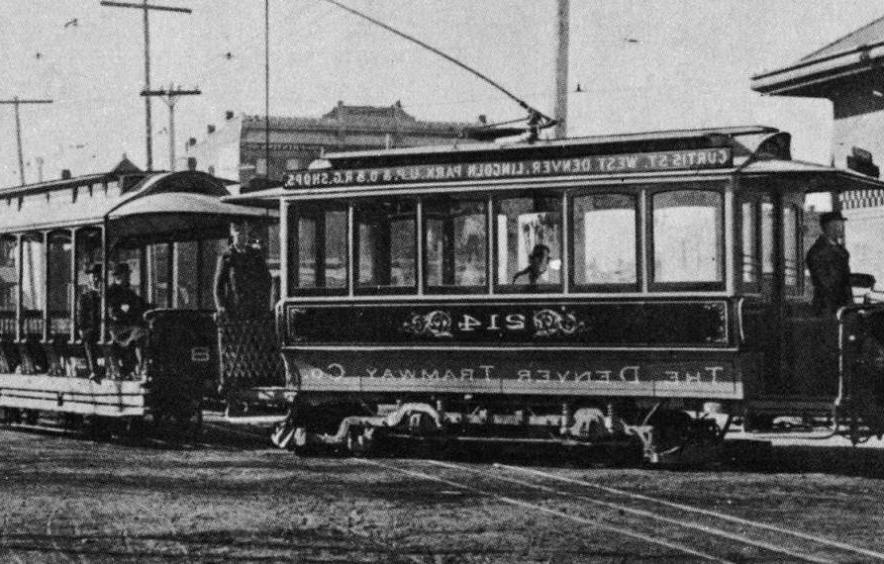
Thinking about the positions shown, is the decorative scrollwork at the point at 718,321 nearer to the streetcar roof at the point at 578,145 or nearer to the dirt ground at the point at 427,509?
the dirt ground at the point at 427,509

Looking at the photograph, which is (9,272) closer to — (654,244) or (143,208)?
(143,208)

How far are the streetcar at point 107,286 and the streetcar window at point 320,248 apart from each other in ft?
6.09

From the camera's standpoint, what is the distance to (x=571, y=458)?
42.3 ft

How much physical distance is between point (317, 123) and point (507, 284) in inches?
2242

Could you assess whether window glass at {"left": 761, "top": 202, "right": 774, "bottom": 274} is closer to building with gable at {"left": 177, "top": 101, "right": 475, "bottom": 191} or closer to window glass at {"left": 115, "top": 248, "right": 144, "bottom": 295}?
window glass at {"left": 115, "top": 248, "right": 144, "bottom": 295}

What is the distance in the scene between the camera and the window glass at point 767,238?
39.7ft

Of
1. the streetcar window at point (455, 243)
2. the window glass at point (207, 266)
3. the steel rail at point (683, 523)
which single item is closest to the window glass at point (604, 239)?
the streetcar window at point (455, 243)

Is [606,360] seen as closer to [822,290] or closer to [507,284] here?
[507,284]

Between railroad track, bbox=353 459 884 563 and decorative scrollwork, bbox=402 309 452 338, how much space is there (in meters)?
1.29

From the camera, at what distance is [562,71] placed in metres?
16.7

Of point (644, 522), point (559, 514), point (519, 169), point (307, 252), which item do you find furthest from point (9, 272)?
point (644, 522)

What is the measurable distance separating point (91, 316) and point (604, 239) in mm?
6179

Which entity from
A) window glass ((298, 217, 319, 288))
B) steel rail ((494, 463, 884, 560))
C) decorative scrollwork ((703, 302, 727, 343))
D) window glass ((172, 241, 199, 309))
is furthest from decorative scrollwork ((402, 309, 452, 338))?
window glass ((172, 241, 199, 309))

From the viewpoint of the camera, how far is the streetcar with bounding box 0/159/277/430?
47.9 ft
